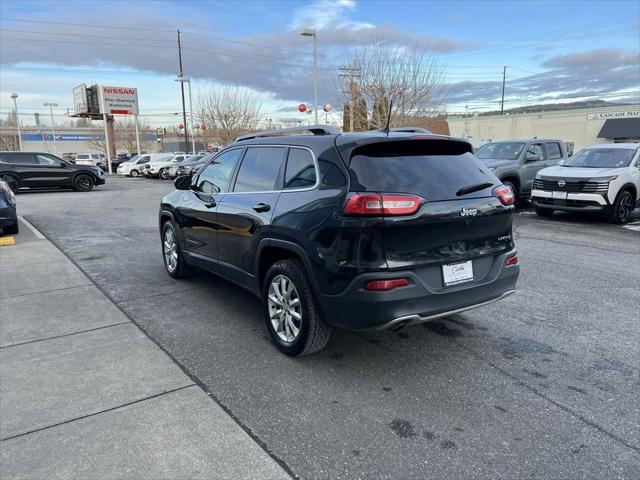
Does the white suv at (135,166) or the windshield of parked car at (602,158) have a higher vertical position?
the windshield of parked car at (602,158)

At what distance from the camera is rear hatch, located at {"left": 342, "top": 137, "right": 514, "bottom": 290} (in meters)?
3.23

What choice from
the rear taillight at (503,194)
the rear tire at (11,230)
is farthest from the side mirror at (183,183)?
the rear tire at (11,230)

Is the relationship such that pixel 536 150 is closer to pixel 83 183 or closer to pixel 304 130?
pixel 304 130

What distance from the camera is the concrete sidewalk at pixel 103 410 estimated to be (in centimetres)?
263

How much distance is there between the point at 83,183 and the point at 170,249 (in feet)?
54.7

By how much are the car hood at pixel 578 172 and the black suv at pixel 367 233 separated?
7.92 metres

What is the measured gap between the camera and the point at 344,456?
2693 millimetres

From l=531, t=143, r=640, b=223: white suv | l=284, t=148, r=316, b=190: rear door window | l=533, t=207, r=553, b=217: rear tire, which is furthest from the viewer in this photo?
l=533, t=207, r=553, b=217: rear tire

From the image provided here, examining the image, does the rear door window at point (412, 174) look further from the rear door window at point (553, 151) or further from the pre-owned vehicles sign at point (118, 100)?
the pre-owned vehicles sign at point (118, 100)

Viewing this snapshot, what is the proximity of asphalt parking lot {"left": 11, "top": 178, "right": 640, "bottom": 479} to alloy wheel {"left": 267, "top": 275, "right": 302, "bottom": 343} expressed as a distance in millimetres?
214

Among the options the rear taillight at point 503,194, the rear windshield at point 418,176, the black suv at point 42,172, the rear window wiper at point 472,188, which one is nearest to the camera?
the rear windshield at point 418,176

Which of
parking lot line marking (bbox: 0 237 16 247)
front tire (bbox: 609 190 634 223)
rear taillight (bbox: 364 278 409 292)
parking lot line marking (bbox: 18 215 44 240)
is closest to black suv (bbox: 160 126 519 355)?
rear taillight (bbox: 364 278 409 292)

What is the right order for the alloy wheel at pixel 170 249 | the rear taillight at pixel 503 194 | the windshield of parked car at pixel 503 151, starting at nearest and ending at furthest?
the rear taillight at pixel 503 194 → the alloy wheel at pixel 170 249 → the windshield of parked car at pixel 503 151

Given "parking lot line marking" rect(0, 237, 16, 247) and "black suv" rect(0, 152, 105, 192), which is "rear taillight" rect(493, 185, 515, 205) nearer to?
"parking lot line marking" rect(0, 237, 16, 247)
